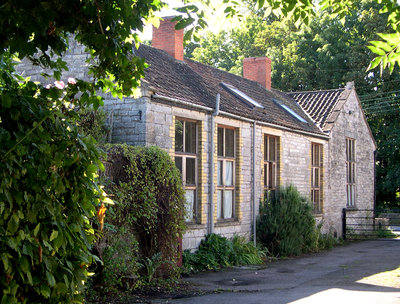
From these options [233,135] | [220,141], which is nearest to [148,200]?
[220,141]

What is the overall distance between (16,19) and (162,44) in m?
14.8

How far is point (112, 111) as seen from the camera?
13.6 meters

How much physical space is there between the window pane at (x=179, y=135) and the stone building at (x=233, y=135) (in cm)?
3

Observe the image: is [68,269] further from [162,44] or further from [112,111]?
[162,44]

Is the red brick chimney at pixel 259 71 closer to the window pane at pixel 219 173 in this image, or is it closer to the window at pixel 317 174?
the window at pixel 317 174

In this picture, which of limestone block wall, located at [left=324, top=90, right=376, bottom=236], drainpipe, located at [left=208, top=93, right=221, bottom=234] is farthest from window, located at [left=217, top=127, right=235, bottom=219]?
limestone block wall, located at [left=324, top=90, right=376, bottom=236]

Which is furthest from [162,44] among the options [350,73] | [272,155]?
[350,73]

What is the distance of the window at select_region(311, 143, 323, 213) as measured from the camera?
22.5 metres

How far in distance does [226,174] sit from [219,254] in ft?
8.78

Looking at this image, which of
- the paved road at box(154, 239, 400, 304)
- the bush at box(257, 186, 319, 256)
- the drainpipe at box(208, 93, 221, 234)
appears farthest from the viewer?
the bush at box(257, 186, 319, 256)

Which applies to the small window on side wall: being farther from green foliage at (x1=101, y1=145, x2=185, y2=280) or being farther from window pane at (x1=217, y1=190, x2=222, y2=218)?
green foliage at (x1=101, y1=145, x2=185, y2=280)

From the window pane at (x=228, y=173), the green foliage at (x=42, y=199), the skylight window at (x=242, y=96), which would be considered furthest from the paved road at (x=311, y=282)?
the green foliage at (x=42, y=199)

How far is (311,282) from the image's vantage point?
12.5 meters

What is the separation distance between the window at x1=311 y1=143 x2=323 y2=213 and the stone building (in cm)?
4
